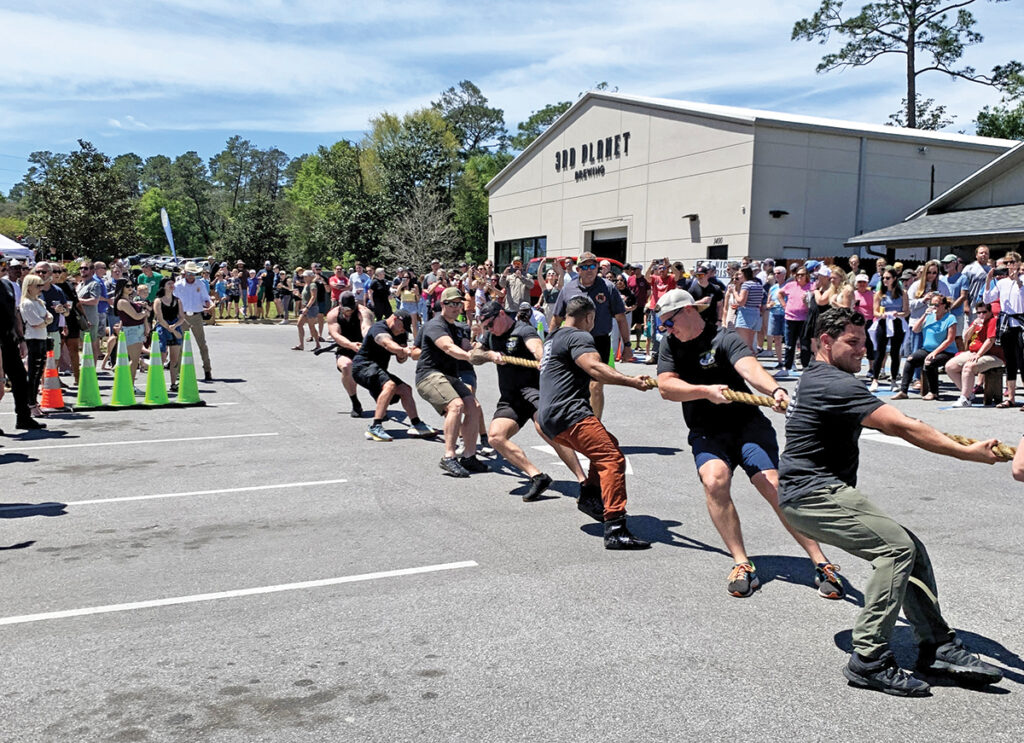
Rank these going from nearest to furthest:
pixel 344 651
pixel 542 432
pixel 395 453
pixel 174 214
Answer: pixel 344 651 → pixel 542 432 → pixel 395 453 → pixel 174 214

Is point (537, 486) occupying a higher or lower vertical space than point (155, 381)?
lower

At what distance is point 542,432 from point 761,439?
1925 millimetres

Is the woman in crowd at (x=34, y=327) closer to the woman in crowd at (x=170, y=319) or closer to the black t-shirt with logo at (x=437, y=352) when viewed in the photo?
the woman in crowd at (x=170, y=319)

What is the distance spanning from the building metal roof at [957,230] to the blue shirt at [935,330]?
983 centimetres

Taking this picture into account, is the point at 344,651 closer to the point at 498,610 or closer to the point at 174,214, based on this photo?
A: the point at 498,610

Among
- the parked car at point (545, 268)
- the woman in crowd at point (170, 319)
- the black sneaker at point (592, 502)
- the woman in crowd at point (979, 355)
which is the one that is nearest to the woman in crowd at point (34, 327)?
the woman in crowd at point (170, 319)

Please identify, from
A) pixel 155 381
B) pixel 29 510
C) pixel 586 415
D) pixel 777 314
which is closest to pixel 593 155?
pixel 777 314

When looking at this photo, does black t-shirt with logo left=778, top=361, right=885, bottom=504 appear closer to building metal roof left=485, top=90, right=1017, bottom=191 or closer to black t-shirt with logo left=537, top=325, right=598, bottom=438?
black t-shirt with logo left=537, top=325, right=598, bottom=438

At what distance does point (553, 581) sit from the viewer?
521 centimetres

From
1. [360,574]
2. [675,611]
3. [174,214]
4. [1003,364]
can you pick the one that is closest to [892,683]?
[675,611]

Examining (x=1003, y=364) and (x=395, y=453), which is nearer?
(x=395, y=453)

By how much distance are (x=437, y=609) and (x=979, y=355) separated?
34.0 ft

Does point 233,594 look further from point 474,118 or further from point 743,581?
point 474,118

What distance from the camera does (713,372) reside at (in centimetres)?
544
